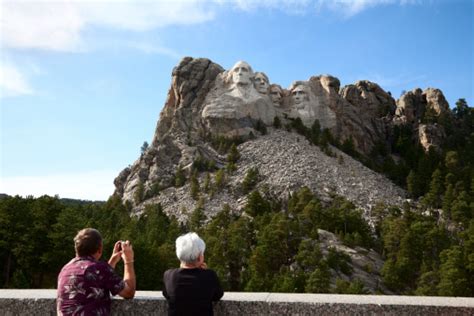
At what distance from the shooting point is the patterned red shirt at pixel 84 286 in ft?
18.8

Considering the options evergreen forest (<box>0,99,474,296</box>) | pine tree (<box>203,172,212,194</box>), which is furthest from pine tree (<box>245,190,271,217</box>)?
pine tree (<box>203,172,212,194</box>)

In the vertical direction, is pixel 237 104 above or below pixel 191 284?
above

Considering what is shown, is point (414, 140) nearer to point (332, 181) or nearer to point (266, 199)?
point (332, 181)

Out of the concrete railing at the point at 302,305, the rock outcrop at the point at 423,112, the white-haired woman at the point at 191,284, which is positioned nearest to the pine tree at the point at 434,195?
the rock outcrop at the point at 423,112

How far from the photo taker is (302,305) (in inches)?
257

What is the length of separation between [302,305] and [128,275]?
223 centimetres

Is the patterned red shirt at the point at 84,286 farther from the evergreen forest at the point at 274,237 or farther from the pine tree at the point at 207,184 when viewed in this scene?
the pine tree at the point at 207,184

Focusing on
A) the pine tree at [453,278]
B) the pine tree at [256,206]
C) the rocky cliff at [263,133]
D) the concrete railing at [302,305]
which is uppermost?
the rocky cliff at [263,133]

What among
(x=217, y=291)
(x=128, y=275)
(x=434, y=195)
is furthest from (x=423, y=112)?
(x=128, y=275)

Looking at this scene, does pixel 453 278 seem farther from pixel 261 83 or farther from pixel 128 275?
pixel 261 83

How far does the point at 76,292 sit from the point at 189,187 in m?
98.8

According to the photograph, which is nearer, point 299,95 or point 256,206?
point 256,206

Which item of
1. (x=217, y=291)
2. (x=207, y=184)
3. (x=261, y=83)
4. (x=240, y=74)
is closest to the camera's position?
(x=217, y=291)

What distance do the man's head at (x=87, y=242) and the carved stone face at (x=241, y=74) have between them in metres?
118
